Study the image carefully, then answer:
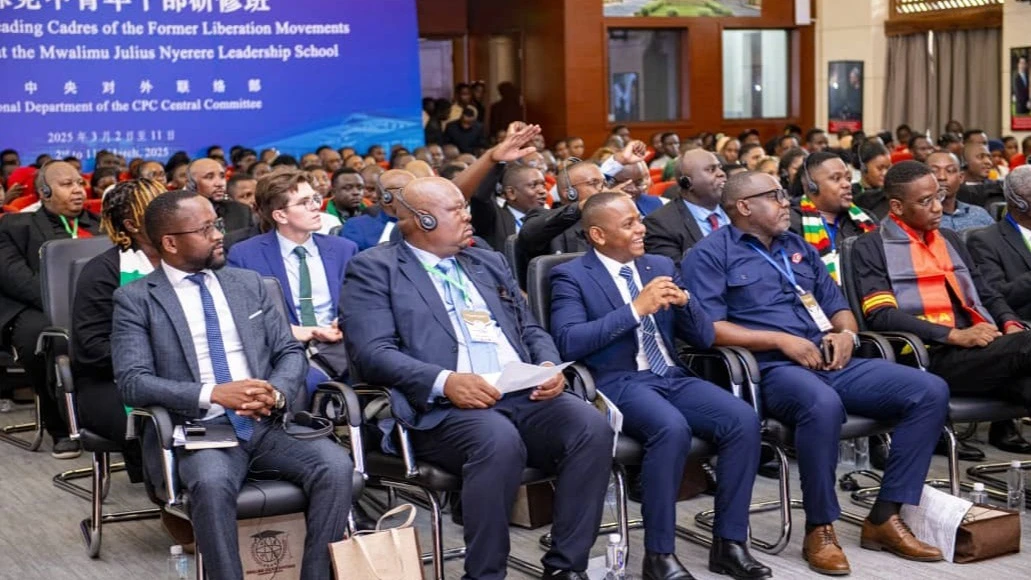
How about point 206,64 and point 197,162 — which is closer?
point 197,162

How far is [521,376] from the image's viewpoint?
414 cm

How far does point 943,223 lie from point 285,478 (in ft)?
13.6

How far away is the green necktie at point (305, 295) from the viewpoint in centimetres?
521

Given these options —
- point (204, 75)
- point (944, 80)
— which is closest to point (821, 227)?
point (204, 75)

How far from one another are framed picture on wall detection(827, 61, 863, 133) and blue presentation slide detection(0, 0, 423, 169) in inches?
220

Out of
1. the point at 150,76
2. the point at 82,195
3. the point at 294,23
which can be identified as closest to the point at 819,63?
the point at 294,23

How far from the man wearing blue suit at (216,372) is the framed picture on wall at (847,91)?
48.1ft

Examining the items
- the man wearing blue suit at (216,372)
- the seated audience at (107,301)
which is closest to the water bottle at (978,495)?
the man wearing blue suit at (216,372)

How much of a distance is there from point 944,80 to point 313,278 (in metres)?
14.5

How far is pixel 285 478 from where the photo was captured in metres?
4.01

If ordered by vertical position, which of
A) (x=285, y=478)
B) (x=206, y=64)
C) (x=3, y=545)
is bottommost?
(x=3, y=545)

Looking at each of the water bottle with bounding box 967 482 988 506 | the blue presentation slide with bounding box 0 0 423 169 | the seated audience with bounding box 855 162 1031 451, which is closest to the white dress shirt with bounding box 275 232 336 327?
the seated audience with bounding box 855 162 1031 451

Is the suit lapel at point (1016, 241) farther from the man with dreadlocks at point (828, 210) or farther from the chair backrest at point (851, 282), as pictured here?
the chair backrest at point (851, 282)

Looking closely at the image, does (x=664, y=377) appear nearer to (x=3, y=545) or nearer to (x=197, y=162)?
(x=3, y=545)
